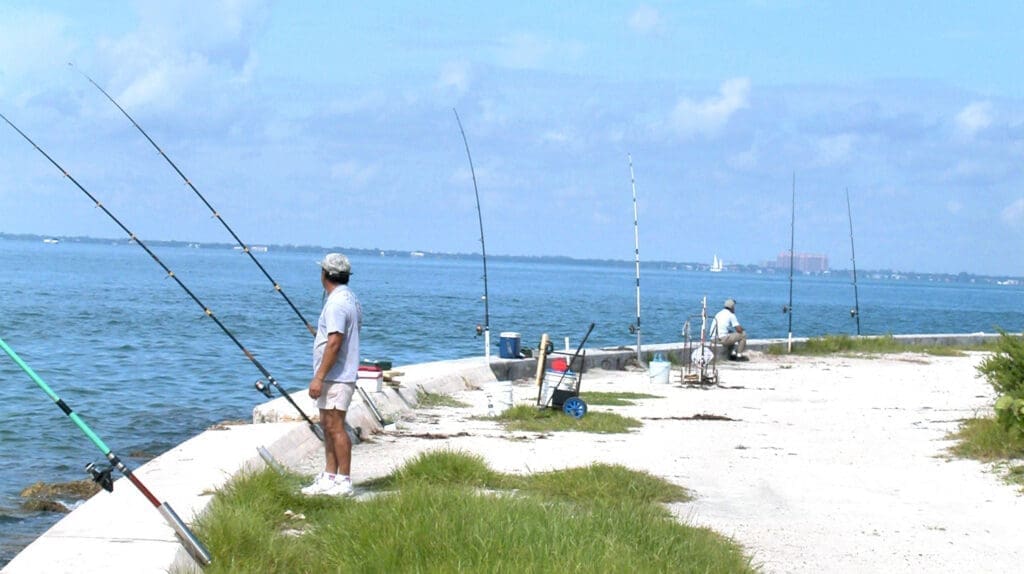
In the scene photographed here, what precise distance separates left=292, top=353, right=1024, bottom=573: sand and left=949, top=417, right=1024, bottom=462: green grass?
0.23 m

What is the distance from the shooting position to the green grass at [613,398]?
620 inches

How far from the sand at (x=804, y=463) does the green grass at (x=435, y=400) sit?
0.25 meters

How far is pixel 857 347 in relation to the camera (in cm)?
2703

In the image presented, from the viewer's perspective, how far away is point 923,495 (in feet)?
32.9

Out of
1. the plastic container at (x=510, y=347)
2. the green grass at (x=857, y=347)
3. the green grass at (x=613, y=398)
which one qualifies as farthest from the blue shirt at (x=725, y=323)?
the green grass at (x=613, y=398)

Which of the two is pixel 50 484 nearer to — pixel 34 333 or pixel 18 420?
pixel 18 420

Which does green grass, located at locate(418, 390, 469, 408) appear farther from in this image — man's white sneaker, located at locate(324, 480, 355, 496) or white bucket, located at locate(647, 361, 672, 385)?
man's white sneaker, located at locate(324, 480, 355, 496)

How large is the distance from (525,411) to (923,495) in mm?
4872

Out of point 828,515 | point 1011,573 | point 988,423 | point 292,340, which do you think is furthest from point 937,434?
point 292,340

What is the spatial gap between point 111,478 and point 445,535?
64.6 inches

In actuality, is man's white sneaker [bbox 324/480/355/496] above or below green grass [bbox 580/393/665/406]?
above

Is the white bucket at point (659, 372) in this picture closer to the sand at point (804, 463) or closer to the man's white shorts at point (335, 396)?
the sand at point (804, 463)

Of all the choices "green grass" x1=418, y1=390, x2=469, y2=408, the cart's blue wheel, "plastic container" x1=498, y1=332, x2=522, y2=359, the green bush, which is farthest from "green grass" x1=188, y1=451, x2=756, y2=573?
"plastic container" x1=498, y1=332, x2=522, y2=359

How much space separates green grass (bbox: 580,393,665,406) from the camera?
15750 millimetres
